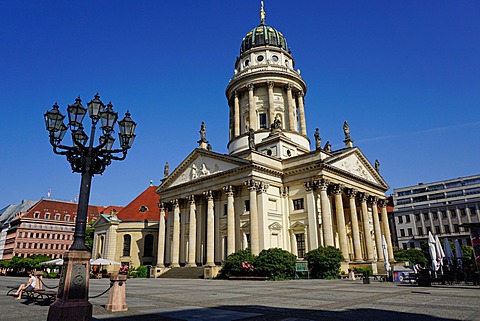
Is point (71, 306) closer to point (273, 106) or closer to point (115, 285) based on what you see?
point (115, 285)

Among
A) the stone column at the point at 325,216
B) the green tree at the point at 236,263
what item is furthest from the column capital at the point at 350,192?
the green tree at the point at 236,263

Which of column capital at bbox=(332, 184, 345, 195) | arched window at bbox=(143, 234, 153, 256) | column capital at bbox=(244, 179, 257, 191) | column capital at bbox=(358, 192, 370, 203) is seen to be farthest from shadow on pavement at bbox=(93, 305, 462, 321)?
arched window at bbox=(143, 234, 153, 256)

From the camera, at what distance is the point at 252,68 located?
169ft

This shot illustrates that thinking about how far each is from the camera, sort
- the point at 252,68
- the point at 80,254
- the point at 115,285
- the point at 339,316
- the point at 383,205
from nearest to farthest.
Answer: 1. the point at 80,254
2. the point at 339,316
3. the point at 115,285
4. the point at 383,205
5. the point at 252,68

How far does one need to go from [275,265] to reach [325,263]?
15.4 feet

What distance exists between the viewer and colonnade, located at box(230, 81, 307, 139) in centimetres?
4873

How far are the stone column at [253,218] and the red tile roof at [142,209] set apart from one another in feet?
81.3

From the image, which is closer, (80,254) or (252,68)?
(80,254)

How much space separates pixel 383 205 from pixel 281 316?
140ft

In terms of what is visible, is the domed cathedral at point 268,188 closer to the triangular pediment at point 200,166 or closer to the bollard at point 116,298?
the triangular pediment at point 200,166

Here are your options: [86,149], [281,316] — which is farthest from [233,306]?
[86,149]

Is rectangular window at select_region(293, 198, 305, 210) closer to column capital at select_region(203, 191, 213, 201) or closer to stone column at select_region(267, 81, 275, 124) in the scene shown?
column capital at select_region(203, 191, 213, 201)

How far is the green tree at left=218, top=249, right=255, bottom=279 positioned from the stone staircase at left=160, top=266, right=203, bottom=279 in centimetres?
474

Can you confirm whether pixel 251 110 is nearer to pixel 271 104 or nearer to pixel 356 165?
pixel 271 104
